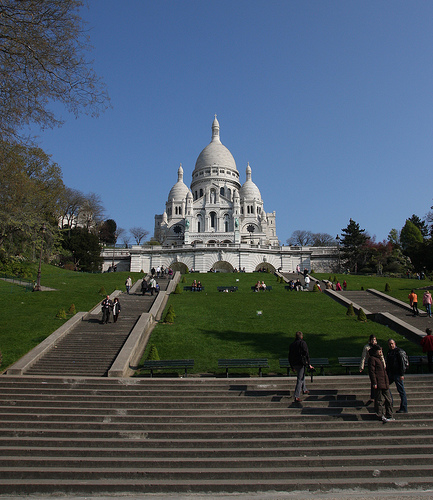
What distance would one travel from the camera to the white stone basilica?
77938 millimetres

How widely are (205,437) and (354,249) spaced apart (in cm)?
5239

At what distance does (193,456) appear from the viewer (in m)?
7.89

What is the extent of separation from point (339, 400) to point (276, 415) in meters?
1.74

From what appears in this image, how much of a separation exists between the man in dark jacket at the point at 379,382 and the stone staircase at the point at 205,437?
24 centimetres

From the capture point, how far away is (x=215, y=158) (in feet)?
304

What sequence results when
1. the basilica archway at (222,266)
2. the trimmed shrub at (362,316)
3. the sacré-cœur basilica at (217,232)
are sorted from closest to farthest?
the trimmed shrub at (362,316) → the basilica archway at (222,266) → the sacré-cœur basilica at (217,232)

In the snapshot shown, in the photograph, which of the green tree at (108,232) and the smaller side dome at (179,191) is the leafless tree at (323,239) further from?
the green tree at (108,232)

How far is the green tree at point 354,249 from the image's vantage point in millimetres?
57281

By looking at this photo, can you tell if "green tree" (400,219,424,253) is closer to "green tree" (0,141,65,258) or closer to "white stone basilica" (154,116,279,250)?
"white stone basilica" (154,116,279,250)

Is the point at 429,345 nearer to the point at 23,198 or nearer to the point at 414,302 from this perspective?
the point at 414,302

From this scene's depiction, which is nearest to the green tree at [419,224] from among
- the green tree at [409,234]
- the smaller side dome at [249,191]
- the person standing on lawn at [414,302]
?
the green tree at [409,234]

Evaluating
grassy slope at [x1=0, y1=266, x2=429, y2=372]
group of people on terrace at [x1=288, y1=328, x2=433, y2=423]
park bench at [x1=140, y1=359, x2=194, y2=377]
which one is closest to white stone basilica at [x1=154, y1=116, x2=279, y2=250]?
grassy slope at [x1=0, y1=266, x2=429, y2=372]

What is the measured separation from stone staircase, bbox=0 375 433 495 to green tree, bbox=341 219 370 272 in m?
47.8

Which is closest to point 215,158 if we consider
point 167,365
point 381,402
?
point 167,365
